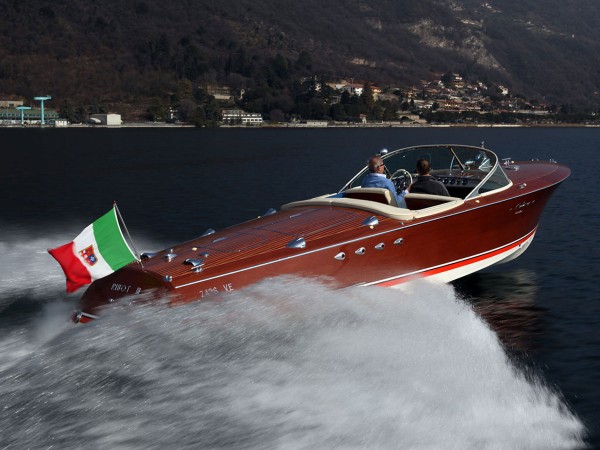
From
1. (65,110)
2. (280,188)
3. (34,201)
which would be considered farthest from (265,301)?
(65,110)

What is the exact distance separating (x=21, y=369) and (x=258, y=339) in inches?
95.7

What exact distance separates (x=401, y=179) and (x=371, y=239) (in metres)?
3.43

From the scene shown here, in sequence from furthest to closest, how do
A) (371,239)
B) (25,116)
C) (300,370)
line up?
(25,116) → (371,239) → (300,370)

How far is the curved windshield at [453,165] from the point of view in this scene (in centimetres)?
1322

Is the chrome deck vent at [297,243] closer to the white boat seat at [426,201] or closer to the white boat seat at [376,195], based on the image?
the white boat seat at [376,195]

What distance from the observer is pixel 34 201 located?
29.4 m

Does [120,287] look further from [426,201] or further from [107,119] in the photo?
[107,119]

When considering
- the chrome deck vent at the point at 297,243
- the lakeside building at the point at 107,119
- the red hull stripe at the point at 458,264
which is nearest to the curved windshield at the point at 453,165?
the red hull stripe at the point at 458,264

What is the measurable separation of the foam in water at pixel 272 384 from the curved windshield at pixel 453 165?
417cm

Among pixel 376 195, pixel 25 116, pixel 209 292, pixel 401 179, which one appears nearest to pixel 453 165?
pixel 401 179

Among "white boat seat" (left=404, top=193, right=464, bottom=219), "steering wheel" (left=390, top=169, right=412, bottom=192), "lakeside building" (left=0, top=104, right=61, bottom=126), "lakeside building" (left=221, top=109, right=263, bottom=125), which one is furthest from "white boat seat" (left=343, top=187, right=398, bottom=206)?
"lakeside building" (left=221, top=109, right=263, bottom=125)

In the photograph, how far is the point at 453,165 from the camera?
1391cm

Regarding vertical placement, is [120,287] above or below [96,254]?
below

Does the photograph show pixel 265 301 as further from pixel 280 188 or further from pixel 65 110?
pixel 65 110
